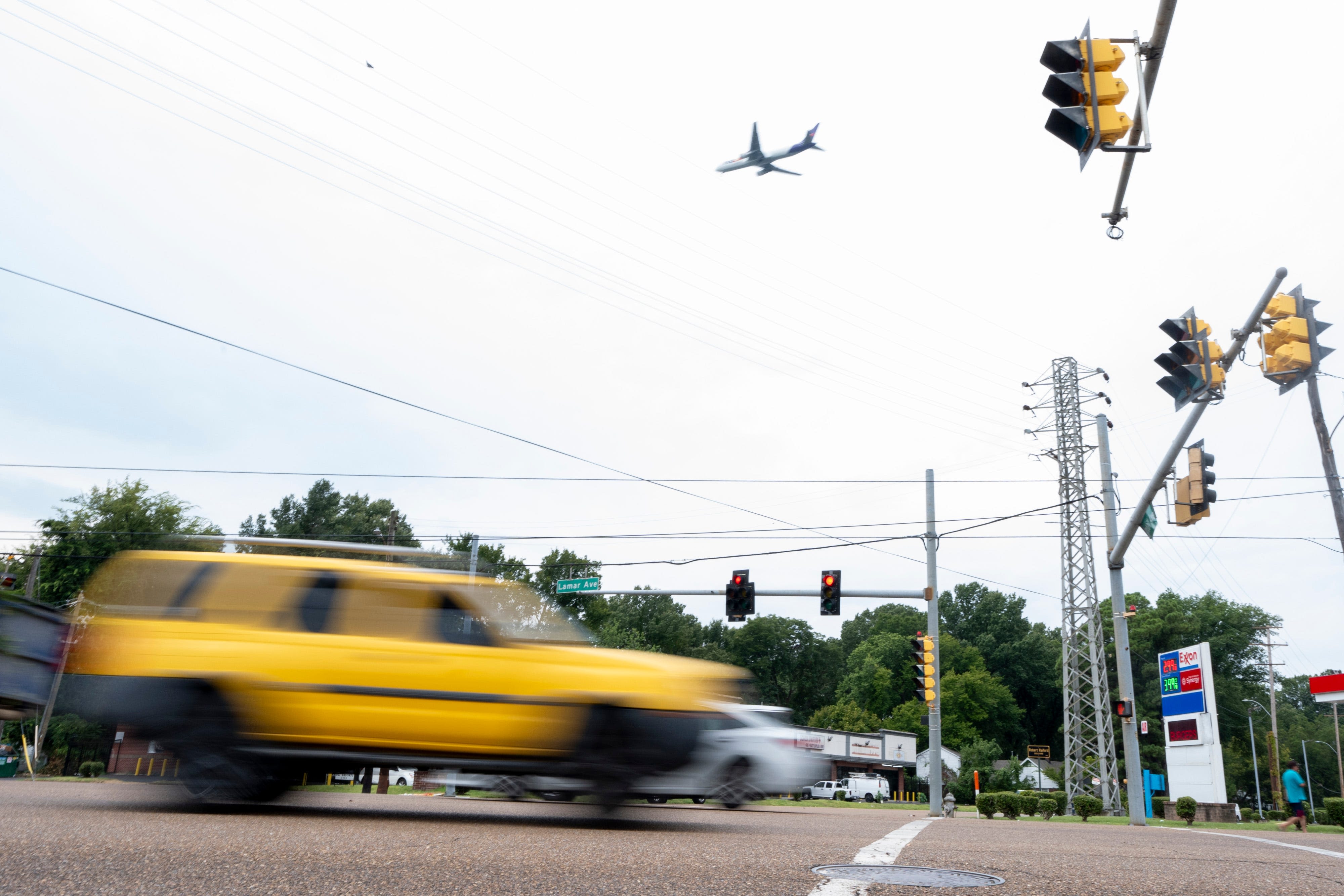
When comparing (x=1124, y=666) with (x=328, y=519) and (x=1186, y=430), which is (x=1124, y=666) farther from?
(x=328, y=519)

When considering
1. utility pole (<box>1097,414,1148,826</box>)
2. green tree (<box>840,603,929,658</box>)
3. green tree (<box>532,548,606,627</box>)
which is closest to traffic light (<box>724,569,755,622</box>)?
utility pole (<box>1097,414,1148,826</box>)

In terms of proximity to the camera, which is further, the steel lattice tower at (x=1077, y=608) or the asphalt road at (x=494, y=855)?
the steel lattice tower at (x=1077, y=608)

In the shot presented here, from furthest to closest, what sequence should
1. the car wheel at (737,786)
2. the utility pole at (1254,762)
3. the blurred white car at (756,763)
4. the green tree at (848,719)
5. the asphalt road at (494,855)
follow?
1. the green tree at (848,719)
2. the utility pole at (1254,762)
3. the car wheel at (737,786)
4. the blurred white car at (756,763)
5. the asphalt road at (494,855)

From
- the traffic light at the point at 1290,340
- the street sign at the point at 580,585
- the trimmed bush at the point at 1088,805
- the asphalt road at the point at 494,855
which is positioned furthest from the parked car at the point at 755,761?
the trimmed bush at the point at 1088,805

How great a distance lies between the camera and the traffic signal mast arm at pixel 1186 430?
11133 millimetres

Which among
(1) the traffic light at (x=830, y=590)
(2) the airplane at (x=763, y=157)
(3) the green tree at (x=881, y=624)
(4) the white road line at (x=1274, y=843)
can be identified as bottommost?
(4) the white road line at (x=1274, y=843)

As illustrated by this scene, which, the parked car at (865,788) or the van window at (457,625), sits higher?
the van window at (457,625)

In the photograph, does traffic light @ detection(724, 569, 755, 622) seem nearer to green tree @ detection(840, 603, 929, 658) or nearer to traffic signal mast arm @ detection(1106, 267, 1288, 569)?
traffic signal mast arm @ detection(1106, 267, 1288, 569)

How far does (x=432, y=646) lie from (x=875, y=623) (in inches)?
3714

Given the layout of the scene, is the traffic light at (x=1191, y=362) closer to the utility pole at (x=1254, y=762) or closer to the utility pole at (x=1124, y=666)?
the utility pole at (x=1124, y=666)

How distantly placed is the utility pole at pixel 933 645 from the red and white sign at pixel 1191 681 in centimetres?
1149

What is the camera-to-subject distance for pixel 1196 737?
97.5 feet

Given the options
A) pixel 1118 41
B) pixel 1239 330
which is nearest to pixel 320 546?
pixel 1118 41

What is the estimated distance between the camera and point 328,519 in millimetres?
70562
